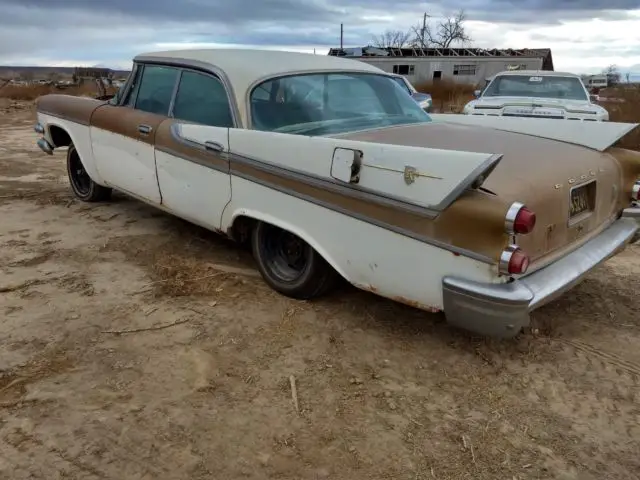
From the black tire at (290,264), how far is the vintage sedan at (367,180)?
0.01 m

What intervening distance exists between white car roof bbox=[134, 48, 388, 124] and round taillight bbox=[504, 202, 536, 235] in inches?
76.6

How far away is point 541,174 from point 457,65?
3668 cm

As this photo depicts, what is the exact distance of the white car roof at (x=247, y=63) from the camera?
3.89 m

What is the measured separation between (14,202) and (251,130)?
157 inches

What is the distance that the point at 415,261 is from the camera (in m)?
2.89

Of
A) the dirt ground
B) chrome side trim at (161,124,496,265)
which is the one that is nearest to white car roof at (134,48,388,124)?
chrome side trim at (161,124,496,265)

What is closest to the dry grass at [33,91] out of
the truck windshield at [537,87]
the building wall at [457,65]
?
the building wall at [457,65]

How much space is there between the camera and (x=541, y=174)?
9.76ft

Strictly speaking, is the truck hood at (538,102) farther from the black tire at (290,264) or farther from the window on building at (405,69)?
the window on building at (405,69)

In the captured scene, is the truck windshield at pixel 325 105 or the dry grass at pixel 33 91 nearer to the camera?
the truck windshield at pixel 325 105

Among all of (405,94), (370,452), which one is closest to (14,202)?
(405,94)

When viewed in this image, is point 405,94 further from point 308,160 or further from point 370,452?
point 370,452

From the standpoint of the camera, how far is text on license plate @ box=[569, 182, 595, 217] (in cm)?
319

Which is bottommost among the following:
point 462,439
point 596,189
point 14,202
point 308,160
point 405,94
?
point 462,439
